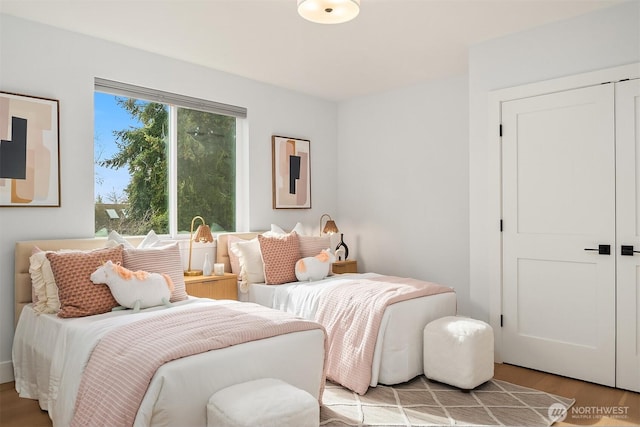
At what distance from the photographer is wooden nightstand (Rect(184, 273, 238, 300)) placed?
149 inches

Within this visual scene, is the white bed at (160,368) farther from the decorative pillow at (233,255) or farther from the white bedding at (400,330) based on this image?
the decorative pillow at (233,255)

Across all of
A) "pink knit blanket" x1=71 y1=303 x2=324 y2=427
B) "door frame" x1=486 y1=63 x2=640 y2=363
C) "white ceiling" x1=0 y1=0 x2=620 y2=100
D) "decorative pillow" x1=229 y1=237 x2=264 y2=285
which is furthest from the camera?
"decorative pillow" x1=229 y1=237 x2=264 y2=285

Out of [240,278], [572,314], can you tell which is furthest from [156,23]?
[572,314]

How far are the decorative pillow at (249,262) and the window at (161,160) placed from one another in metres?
0.58

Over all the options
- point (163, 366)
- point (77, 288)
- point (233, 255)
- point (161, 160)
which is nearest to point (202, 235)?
point (233, 255)

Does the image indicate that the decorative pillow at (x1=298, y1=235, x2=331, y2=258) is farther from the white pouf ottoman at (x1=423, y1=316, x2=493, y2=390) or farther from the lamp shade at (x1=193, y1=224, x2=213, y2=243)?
the white pouf ottoman at (x1=423, y1=316, x2=493, y2=390)

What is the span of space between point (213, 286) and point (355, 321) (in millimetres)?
1343

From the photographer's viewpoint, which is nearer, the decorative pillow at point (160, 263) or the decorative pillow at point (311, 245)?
the decorative pillow at point (160, 263)

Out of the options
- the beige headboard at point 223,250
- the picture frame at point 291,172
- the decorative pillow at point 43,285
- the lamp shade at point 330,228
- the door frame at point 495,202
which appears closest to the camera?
the decorative pillow at point 43,285

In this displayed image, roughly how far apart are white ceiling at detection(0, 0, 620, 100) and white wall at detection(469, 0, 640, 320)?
0.34 ft

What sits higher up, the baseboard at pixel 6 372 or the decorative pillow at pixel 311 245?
the decorative pillow at pixel 311 245

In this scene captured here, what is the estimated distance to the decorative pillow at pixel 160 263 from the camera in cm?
315
